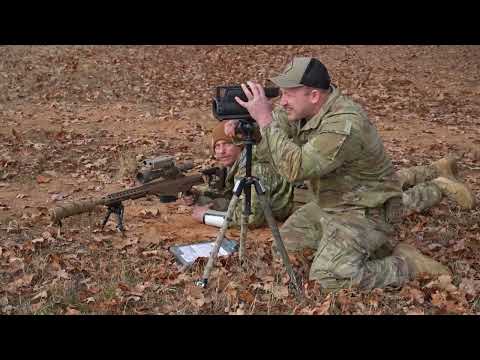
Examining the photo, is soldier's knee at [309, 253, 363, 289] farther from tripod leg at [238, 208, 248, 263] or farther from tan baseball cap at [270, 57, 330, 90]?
tan baseball cap at [270, 57, 330, 90]

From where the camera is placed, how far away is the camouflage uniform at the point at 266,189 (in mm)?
6430

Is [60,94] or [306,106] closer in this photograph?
[306,106]

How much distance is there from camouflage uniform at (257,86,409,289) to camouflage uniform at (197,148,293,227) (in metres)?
0.92

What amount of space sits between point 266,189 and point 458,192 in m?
2.60

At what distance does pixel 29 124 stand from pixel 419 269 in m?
9.16

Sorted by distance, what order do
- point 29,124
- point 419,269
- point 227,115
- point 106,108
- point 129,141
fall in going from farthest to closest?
1. point 106,108
2. point 29,124
3. point 129,141
4. point 419,269
5. point 227,115

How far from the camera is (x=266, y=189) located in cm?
641

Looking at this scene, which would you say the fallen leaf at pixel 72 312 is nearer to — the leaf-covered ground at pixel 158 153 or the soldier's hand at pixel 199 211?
the leaf-covered ground at pixel 158 153

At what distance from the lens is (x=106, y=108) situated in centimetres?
1370

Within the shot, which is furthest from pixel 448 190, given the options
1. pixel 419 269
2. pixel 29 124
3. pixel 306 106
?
pixel 29 124

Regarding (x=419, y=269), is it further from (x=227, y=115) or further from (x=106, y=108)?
(x=106, y=108)

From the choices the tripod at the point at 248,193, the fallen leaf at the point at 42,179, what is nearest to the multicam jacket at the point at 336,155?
the tripod at the point at 248,193

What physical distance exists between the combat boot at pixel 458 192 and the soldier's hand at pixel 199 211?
2.98 meters

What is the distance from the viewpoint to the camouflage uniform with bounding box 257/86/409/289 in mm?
4949
